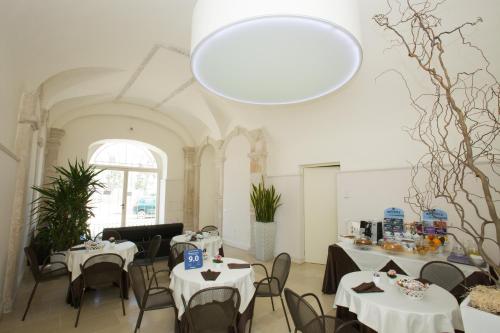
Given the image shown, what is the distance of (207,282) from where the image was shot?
2658 millimetres

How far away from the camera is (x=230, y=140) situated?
7938 mm

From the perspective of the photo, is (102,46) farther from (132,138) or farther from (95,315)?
(132,138)

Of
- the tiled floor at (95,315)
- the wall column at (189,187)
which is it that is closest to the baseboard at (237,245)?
the wall column at (189,187)

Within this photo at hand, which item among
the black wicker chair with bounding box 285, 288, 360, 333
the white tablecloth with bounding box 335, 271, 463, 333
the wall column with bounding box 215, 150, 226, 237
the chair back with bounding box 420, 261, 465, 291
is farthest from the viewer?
the wall column with bounding box 215, 150, 226, 237

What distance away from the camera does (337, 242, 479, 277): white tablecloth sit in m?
3.52

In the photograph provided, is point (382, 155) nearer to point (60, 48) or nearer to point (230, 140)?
point (230, 140)

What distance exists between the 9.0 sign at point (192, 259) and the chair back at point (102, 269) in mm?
1015

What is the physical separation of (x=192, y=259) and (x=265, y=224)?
335 cm

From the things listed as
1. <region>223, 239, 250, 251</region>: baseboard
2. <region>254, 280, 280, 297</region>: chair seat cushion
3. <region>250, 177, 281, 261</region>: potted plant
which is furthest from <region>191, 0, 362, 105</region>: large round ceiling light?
<region>223, 239, 250, 251</region>: baseboard

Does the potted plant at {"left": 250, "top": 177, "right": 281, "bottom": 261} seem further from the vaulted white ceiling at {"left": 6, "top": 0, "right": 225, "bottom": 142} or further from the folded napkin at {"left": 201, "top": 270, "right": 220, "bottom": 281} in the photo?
the folded napkin at {"left": 201, "top": 270, "right": 220, "bottom": 281}

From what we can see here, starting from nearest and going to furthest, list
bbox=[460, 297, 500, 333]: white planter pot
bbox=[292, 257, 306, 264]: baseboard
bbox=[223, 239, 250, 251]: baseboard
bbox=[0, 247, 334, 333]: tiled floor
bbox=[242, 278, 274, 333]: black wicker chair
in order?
bbox=[460, 297, 500, 333]: white planter pot
bbox=[242, 278, 274, 333]: black wicker chair
bbox=[0, 247, 334, 333]: tiled floor
bbox=[292, 257, 306, 264]: baseboard
bbox=[223, 239, 250, 251]: baseboard

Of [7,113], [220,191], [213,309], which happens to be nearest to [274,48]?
[213,309]

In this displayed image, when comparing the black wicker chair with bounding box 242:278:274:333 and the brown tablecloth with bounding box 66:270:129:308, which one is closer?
the black wicker chair with bounding box 242:278:274:333

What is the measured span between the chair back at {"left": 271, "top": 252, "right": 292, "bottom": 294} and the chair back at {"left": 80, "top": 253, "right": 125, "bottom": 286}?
6.58 ft
